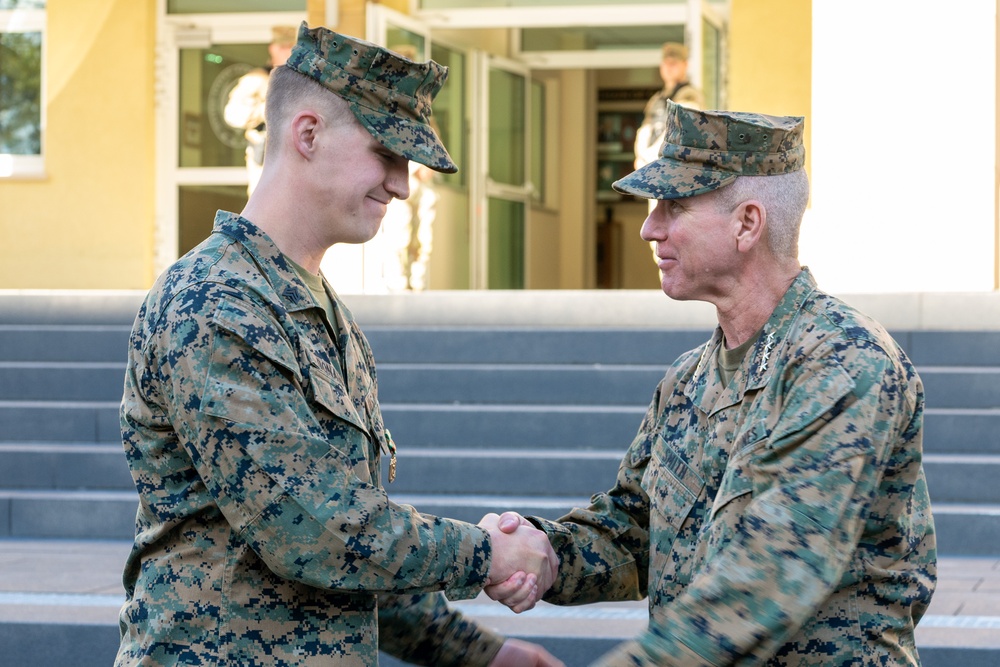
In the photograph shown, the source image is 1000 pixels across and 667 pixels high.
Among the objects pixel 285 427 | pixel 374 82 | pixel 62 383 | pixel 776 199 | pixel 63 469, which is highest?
pixel 374 82

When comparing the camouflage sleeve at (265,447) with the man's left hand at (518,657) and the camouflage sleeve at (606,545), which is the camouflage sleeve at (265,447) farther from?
the man's left hand at (518,657)

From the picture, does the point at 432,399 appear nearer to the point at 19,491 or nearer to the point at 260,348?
the point at 19,491

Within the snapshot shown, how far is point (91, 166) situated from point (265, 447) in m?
11.5

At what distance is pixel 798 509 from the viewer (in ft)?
7.50

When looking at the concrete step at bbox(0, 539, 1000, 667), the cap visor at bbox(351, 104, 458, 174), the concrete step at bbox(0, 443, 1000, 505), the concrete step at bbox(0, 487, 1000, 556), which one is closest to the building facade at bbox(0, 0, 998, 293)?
the concrete step at bbox(0, 443, 1000, 505)

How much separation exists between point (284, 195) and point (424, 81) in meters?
0.35

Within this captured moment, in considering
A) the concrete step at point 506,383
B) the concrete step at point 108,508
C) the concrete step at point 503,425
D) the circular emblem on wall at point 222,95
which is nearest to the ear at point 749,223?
the concrete step at point 108,508

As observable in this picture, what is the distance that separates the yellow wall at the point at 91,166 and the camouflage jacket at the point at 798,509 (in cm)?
1111

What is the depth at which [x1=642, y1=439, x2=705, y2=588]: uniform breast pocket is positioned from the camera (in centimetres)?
264

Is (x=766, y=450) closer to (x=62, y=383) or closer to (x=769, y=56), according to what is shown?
(x=62, y=383)

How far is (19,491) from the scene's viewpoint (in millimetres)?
7223

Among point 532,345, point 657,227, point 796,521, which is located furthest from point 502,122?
point 796,521

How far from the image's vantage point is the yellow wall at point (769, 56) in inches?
459

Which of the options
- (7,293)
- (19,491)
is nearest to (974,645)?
(19,491)
